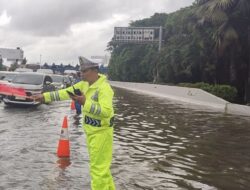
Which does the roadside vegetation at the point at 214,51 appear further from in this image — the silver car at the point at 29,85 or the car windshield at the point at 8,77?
the car windshield at the point at 8,77

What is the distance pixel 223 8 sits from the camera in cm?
3198

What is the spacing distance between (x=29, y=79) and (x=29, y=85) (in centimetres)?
131

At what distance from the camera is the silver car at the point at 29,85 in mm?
21625

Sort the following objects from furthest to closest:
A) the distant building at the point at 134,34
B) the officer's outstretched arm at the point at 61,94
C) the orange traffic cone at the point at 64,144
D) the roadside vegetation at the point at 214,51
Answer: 1. the distant building at the point at 134,34
2. the roadside vegetation at the point at 214,51
3. the orange traffic cone at the point at 64,144
4. the officer's outstretched arm at the point at 61,94

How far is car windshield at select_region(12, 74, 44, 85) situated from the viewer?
24.0 m

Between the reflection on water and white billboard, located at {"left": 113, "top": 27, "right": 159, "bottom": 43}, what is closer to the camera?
the reflection on water

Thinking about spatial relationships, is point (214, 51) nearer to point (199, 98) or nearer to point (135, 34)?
point (199, 98)

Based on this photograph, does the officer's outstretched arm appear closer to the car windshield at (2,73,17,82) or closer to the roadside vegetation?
the car windshield at (2,73,17,82)

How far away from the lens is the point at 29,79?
79.9 feet

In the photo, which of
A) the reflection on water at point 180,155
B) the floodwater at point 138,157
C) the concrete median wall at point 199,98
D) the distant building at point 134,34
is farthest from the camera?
the distant building at point 134,34

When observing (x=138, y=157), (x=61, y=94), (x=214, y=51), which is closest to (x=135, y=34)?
(x=214, y=51)

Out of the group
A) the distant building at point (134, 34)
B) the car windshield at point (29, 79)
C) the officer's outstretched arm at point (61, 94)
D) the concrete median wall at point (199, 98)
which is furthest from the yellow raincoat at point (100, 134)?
the distant building at point (134, 34)

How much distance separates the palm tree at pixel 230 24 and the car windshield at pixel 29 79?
13352 mm

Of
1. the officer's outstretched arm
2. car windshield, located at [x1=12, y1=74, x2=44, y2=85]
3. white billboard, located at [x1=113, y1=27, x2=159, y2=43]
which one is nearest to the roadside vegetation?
car windshield, located at [x1=12, y1=74, x2=44, y2=85]
